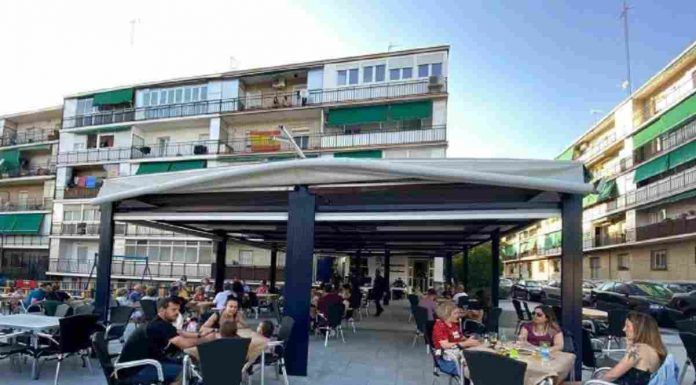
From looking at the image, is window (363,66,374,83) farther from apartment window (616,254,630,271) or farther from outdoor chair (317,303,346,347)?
apartment window (616,254,630,271)

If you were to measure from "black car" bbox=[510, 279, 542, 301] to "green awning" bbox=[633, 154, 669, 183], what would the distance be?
1163cm

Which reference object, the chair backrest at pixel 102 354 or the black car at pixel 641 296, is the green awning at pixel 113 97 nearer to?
the black car at pixel 641 296

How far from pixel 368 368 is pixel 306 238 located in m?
2.36

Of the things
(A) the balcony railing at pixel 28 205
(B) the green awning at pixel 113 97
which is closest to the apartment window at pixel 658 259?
(B) the green awning at pixel 113 97

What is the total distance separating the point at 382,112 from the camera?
2862cm

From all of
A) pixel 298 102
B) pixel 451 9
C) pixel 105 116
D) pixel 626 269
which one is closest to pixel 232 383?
pixel 451 9

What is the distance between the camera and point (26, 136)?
42.4 metres

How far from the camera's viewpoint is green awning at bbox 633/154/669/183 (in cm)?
3353

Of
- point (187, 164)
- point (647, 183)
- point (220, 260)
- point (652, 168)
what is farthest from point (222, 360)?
point (647, 183)

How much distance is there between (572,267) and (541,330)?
929 mm

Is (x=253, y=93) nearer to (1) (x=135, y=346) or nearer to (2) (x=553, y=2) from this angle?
(2) (x=553, y=2)

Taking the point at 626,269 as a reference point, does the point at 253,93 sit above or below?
above

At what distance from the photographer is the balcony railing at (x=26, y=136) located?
41094mm

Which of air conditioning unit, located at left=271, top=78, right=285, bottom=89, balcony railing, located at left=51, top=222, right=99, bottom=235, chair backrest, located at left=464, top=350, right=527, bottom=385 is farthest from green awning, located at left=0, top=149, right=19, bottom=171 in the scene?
chair backrest, located at left=464, top=350, right=527, bottom=385
